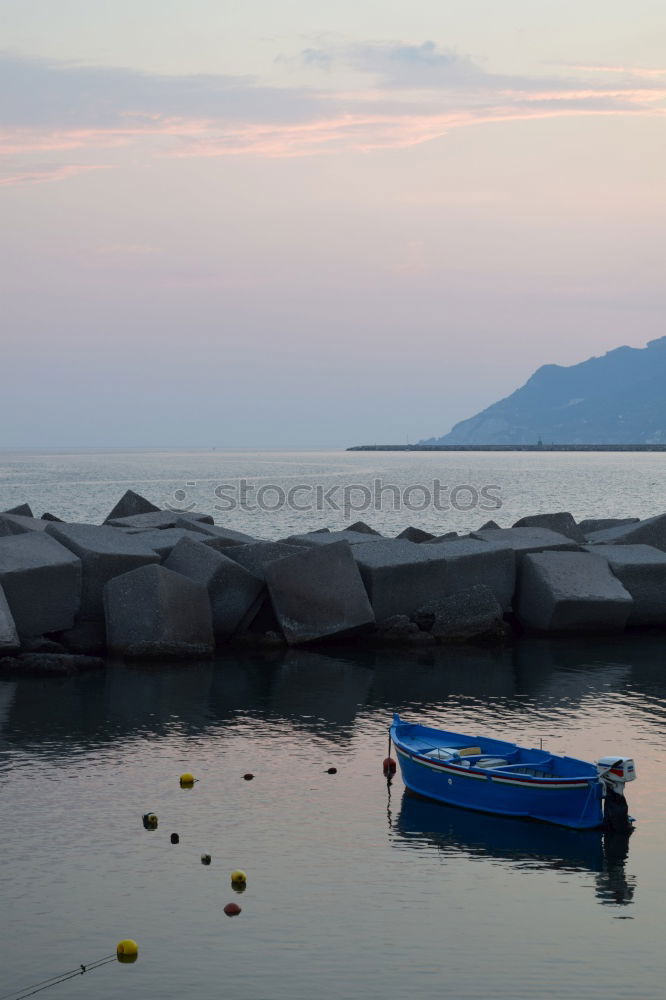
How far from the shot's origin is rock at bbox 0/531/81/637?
2028cm

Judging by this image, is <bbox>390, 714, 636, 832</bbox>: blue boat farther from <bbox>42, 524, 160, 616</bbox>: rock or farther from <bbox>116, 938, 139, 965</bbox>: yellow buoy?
<bbox>42, 524, 160, 616</bbox>: rock

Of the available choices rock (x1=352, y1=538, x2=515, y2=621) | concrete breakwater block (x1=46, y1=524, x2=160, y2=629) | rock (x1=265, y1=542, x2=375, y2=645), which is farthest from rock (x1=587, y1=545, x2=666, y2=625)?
concrete breakwater block (x1=46, y1=524, x2=160, y2=629)

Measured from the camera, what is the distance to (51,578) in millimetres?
20516

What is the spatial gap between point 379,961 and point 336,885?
1458mm

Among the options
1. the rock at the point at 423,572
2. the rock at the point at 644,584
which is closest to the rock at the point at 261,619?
the rock at the point at 423,572

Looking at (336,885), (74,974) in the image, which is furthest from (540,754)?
(74,974)

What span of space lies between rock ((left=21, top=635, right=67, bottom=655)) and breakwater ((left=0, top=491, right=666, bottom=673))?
2 centimetres

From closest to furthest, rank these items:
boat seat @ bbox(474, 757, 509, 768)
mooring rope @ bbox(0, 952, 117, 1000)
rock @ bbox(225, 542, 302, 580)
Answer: mooring rope @ bbox(0, 952, 117, 1000), boat seat @ bbox(474, 757, 509, 768), rock @ bbox(225, 542, 302, 580)

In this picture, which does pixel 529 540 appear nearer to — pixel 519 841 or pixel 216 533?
pixel 216 533

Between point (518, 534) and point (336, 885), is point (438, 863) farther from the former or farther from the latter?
point (518, 534)

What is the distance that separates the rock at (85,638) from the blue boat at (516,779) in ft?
28.4

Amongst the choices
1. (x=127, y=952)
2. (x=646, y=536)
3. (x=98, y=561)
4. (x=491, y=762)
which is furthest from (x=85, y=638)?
(x=646, y=536)

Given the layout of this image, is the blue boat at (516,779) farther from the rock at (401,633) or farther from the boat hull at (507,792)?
the rock at (401,633)

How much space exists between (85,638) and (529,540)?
920 centimetres
